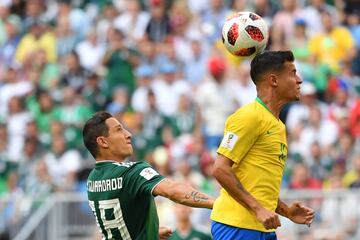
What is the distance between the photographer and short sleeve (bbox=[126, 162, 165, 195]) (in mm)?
8781

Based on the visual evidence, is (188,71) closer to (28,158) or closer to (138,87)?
(138,87)

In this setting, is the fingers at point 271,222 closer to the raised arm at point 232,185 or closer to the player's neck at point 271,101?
the raised arm at point 232,185

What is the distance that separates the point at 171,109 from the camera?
744 inches

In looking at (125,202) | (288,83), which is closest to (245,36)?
(288,83)

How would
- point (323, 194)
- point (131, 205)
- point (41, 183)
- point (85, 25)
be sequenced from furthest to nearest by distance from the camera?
1. point (85, 25)
2. point (41, 183)
3. point (323, 194)
4. point (131, 205)

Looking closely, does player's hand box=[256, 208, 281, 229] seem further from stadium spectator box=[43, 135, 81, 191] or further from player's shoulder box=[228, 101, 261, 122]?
stadium spectator box=[43, 135, 81, 191]

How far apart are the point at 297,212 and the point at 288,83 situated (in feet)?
3.49

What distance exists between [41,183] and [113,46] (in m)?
3.39

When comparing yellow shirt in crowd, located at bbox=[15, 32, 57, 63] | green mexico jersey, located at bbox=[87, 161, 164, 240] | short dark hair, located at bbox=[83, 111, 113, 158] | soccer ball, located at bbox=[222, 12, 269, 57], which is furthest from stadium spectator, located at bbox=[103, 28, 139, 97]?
green mexico jersey, located at bbox=[87, 161, 164, 240]

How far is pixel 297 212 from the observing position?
934 centimetres

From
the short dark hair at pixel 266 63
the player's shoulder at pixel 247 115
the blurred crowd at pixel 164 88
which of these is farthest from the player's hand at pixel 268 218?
the blurred crowd at pixel 164 88

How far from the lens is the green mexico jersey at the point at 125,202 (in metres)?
8.90

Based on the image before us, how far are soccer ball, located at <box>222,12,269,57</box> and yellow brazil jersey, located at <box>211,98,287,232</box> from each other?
0.70 metres

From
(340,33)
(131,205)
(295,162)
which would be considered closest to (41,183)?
(295,162)
